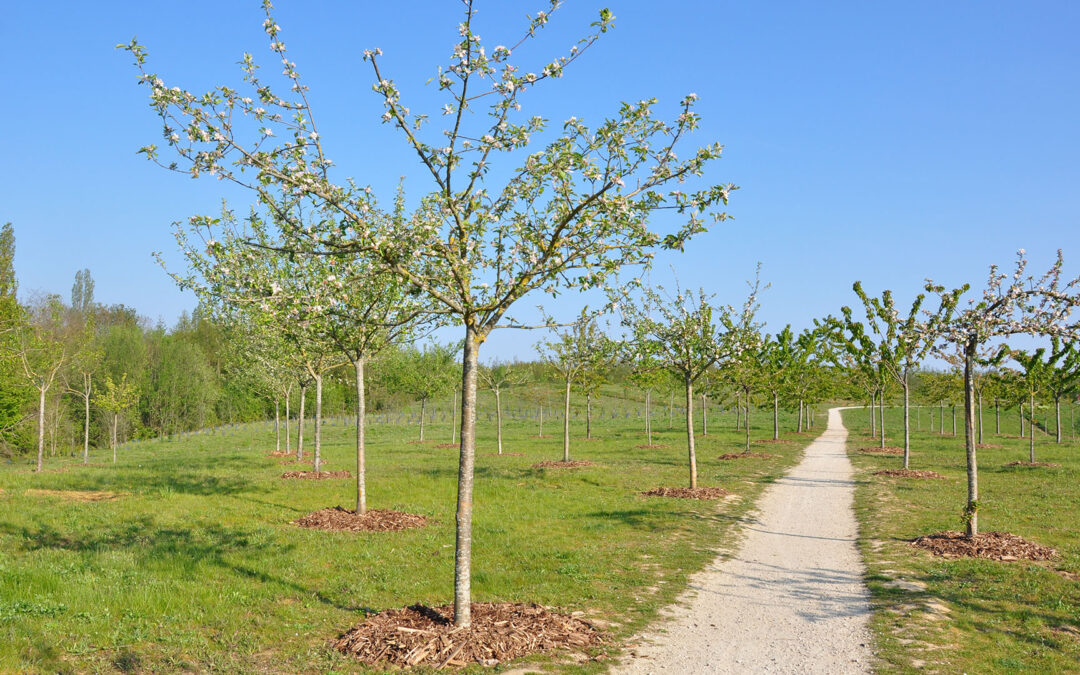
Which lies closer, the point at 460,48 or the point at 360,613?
the point at 460,48

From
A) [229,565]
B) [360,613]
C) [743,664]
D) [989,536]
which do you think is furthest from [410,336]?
[989,536]

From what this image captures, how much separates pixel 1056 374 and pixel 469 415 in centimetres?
3601

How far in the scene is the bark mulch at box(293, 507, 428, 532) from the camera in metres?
14.1

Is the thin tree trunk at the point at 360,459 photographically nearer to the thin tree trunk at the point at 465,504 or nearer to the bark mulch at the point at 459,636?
the bark mulch at the point at 459,636

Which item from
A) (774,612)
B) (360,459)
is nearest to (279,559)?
(360,459)

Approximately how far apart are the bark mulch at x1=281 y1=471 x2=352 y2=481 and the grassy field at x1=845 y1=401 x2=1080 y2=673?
51.6 feet

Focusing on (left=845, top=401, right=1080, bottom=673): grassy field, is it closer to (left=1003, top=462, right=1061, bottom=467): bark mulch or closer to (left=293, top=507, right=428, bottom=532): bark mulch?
(left=1003, top=462, right=1061, bottom=467): bark mulch

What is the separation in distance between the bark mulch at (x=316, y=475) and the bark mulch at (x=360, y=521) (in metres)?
6.57

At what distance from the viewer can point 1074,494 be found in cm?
1855

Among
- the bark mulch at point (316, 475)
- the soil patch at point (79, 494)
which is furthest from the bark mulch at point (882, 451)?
the soil patch at point (79, 494)

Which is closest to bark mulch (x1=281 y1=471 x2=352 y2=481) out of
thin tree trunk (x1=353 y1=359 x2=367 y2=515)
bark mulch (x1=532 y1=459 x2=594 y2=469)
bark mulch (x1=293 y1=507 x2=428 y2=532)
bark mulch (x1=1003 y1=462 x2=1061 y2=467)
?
bark mulch (x1=293 y1=507 x2=428 y2=532)

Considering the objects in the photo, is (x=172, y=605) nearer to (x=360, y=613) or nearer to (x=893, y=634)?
(x=360, y=613)

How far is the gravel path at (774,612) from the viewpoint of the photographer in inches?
283

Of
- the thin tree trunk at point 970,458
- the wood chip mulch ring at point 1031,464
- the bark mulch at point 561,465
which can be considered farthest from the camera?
the wood chip mulch ring at point 1031,464
